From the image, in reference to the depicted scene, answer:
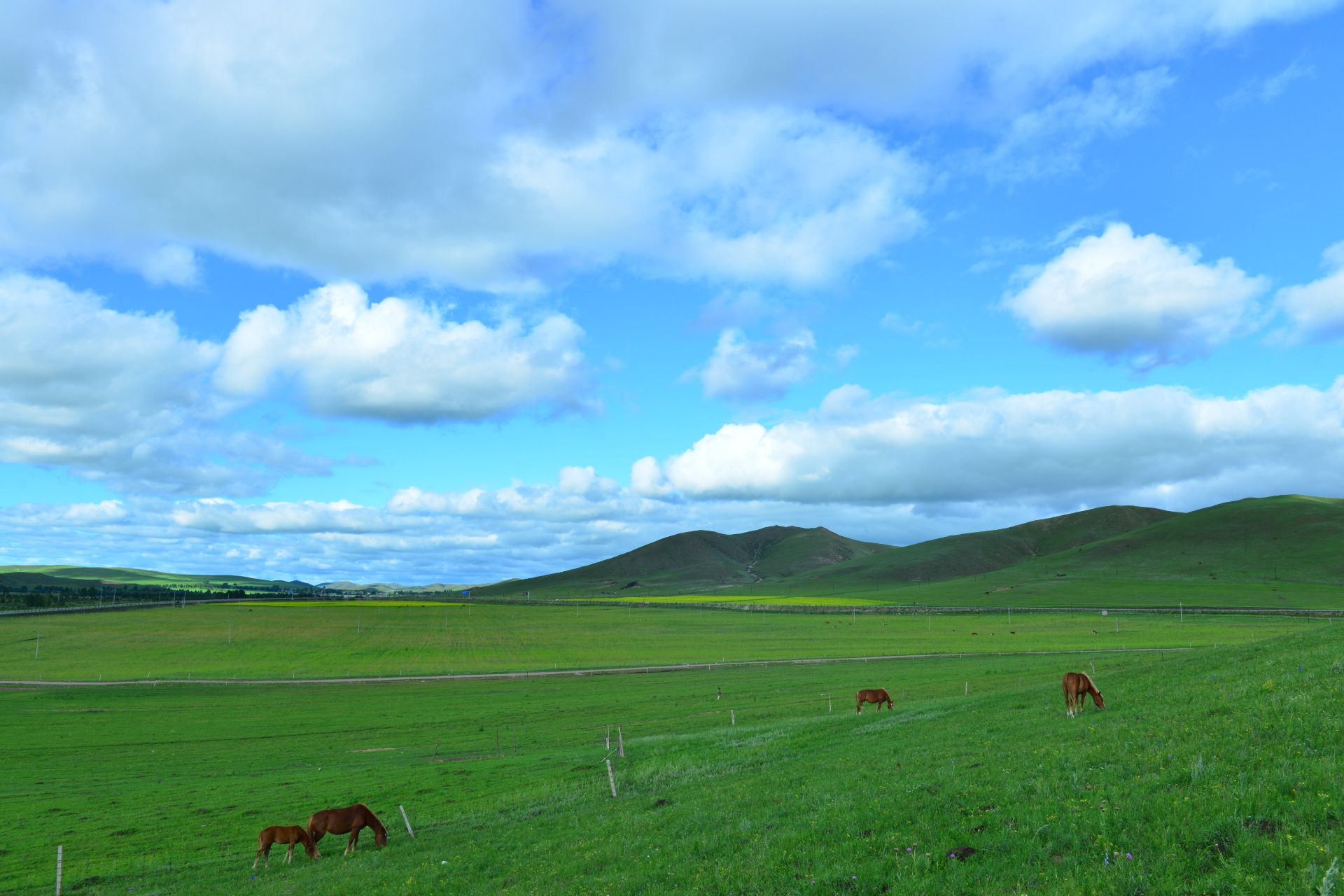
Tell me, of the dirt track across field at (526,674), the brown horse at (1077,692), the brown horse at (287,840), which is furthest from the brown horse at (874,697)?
the dirt track across field at (526,674)

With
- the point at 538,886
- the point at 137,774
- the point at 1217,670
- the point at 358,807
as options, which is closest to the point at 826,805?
the point at 538,886

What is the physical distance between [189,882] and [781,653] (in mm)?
90547

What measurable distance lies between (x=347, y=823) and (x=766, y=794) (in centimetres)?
1477

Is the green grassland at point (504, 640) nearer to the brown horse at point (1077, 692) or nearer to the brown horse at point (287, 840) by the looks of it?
the brown horse at point (287, 840)

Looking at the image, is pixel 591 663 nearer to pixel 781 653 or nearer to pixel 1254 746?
pixel 781 653

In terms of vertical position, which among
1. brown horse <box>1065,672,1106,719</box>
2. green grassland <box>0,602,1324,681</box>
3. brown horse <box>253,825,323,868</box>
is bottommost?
green grassland <box>0,602,1324,681</box>

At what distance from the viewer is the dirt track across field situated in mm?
89250

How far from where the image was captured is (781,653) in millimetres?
107875

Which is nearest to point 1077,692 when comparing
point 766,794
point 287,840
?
point 766,794

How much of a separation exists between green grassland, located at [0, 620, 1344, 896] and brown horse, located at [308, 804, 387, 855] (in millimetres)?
845

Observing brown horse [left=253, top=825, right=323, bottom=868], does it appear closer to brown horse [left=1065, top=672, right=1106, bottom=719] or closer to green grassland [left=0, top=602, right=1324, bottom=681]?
brown horse [left=1065, top=672, right=1106, bottom=719]

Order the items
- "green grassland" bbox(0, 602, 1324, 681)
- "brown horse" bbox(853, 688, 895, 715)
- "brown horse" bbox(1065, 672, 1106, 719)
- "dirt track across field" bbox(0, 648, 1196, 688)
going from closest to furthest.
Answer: "brown horse" bbox(1065, 672, 1106, 719) < "brown horse" bbox(853, 688, 895, 715) < "dirt track across field" bbox(0, 648, 1196, 688) < "green grassland" bbox(0, 602, 1324, 681)

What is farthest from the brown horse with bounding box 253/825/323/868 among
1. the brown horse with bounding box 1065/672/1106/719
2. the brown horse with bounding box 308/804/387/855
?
the brown horse with bounding box 1065/672/1106/719

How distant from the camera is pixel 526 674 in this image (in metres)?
92.1
